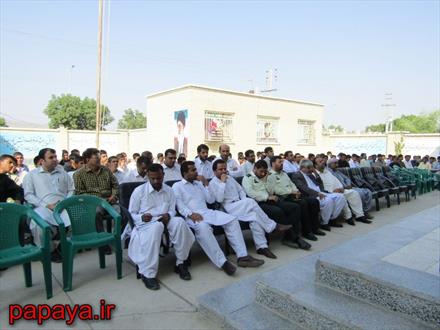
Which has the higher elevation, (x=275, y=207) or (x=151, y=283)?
(x=275, y=207)

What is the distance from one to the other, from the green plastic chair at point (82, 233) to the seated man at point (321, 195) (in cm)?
351

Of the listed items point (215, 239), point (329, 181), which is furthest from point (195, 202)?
point (329, 181)

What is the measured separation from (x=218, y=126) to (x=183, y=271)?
13477mm

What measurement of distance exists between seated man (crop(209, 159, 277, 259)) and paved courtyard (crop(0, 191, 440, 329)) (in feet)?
1.05

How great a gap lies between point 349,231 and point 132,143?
16.8 metres

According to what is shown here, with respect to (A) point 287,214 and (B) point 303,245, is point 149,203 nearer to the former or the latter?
(A) point 287,214

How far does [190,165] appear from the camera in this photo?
4.42m

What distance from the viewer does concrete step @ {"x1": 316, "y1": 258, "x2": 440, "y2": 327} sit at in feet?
7.92

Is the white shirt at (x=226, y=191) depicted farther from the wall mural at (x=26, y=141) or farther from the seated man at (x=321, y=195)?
the wall mural at (x=26, y=141)

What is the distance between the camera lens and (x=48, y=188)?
14.9 ft

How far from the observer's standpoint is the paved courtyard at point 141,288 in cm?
282

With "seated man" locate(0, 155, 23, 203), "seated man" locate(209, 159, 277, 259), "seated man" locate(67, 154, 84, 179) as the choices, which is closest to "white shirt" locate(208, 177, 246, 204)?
"seated man" locate(209, 159, 277, 259)

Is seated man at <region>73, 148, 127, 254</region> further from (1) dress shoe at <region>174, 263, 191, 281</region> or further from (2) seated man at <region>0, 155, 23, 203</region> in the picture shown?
(1) dress shoe at <region>174, 263, 191, 281</region>

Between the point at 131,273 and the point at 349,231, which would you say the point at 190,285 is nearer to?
the point at 131,273
